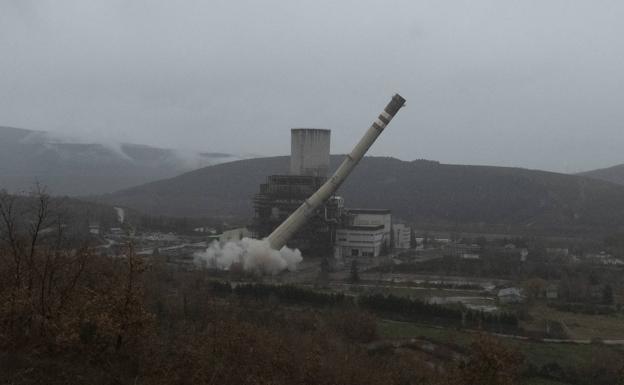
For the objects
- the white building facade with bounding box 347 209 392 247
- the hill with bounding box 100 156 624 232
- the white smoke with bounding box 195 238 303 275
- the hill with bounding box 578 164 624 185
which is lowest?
the white smoke with bounding box 195 238 303 275

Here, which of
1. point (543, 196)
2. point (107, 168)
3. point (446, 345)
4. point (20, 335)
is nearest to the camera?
point (20, 335)

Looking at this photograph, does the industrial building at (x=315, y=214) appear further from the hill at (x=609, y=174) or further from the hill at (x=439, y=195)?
the hill at (x=609, y=174)

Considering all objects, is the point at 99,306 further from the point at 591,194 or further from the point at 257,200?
the point at 591,194

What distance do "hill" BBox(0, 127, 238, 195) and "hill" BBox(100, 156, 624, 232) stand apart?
3039cm

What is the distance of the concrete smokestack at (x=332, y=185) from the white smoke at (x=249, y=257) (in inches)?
31.6

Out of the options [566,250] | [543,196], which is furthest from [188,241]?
[543,196]

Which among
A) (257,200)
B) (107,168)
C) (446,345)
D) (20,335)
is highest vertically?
(107,168)

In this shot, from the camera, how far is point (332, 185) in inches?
1346

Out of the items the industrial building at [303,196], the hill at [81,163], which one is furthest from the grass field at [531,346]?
the hill at [81,163]

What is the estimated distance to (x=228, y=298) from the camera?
75.2 feet

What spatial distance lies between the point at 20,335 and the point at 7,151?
153817 mm

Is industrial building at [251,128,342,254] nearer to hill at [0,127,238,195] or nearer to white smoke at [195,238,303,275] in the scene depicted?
white smoke at [195,238,303,275]

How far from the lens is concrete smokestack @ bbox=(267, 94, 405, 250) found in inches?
1300

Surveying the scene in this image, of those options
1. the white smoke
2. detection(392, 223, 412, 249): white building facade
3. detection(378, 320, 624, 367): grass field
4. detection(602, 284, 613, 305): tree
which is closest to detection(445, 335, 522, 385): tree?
detection(378, 320, 624, 367): grass field
